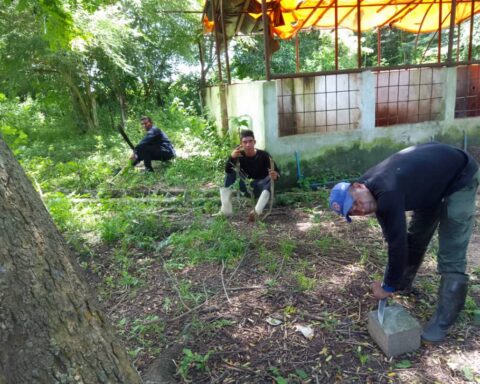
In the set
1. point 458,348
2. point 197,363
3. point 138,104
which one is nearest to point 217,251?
point 197,363

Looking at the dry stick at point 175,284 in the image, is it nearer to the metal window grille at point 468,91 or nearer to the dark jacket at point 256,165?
the dark jacket at point 256,165

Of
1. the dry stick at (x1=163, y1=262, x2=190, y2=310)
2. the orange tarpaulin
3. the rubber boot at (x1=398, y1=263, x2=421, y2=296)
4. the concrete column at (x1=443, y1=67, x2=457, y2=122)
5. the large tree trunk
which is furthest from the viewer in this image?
the orange tarpaulin

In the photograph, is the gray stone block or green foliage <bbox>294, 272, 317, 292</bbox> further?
green foliage <bbox>294, 272, 317, 292</bbox>

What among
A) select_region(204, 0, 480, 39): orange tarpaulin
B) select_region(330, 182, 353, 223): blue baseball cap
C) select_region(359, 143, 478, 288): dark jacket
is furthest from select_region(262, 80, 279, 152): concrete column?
select_region(330, 182, 353, 223): blue baseball cap

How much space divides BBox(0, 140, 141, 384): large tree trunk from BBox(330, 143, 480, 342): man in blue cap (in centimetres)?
163

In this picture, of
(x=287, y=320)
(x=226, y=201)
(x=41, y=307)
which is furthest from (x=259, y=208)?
(x=41, y=307)

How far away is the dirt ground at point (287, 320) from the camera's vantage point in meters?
2.47

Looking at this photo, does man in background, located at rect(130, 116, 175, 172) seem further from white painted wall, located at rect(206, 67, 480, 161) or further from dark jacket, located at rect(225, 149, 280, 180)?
dark jacket, located at rect(225, 149, 280, 180)

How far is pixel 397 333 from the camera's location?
8.24 feet

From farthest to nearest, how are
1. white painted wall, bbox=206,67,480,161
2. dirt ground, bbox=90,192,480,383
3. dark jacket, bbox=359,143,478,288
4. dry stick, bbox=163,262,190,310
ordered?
white painted wall, bbox=206,67,480,161 < dry stick, bbox=163,262,190,310 < dirt ground, bbox=90,192,480,383 < dark jacket, bbox=359,143,478,288

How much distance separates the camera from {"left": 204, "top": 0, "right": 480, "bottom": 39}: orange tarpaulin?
319 inches

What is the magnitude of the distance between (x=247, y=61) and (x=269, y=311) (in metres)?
13.8

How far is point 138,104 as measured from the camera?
48.3ft

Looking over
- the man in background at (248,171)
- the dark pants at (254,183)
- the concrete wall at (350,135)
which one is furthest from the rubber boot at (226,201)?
the concrete wall at (350,135)
